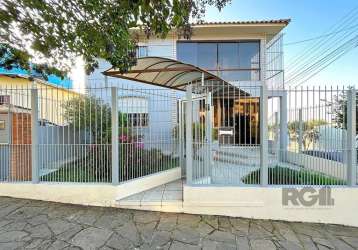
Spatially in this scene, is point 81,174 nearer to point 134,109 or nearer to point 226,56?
point 134,109

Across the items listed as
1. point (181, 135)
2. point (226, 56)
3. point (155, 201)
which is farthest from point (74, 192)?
point (226, 56)

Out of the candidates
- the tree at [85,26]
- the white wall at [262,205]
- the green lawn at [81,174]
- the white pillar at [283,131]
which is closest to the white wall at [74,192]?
the green lawn at [81,174]

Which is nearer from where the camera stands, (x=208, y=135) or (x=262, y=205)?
(x=262, y=205)

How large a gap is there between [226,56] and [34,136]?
10.0 metres

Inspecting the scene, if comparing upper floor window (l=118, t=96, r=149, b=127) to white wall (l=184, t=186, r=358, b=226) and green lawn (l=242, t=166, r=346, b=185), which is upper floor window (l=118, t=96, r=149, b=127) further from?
green lawn (l=242, t=166, r=346, b=185)

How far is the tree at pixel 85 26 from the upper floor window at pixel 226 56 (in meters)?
7.97

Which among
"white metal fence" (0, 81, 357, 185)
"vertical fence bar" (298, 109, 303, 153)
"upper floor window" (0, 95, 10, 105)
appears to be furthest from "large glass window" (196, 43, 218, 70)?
"upper floor window" (0, 95, 10, 105)

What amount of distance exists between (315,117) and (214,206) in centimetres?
308

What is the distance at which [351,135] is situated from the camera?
587cm

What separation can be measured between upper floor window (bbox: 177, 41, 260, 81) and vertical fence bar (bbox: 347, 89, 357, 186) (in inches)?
309

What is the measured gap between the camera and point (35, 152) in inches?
252

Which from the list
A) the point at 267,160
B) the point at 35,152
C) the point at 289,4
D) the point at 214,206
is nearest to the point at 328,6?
the point at 289,4

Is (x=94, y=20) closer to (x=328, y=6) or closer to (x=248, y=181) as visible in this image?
(x=248, y=181)

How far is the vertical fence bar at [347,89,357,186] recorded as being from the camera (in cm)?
581
